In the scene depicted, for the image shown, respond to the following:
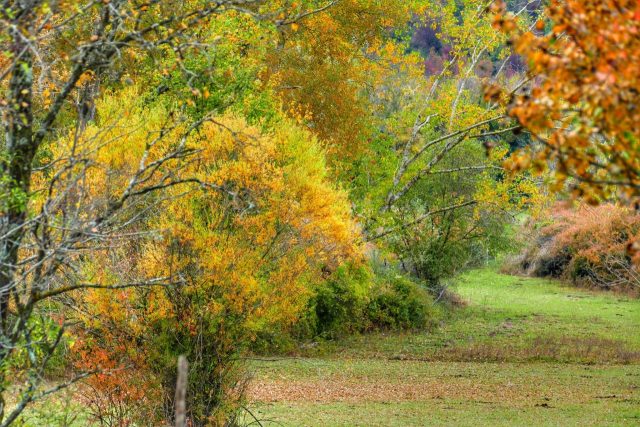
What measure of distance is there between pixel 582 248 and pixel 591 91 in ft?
124

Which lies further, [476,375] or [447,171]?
[447,171]

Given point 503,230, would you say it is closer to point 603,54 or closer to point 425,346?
point 425,346

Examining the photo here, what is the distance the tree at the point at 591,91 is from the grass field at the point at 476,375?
11045mm

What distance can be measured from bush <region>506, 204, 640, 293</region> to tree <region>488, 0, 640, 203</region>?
2500cm

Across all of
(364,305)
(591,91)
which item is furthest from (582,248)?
(591,91)

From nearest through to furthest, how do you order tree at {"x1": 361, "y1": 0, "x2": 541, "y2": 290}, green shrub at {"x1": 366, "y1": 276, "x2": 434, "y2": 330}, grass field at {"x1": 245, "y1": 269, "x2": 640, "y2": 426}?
grass field at {"x1": 245, "y1": 269, "x2": 640, "y2": 426}
tree at {"x1": 361, "y1": 0, "x2": 541, "y2": 290}
green shrub at {"x1": 366, "y1": 276, "x2": 434, "y2": 330}

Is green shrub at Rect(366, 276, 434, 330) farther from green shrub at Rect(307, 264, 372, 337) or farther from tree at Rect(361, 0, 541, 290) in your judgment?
tree at Rect(361, 0, 541, 290)

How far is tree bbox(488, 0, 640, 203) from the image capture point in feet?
13.0

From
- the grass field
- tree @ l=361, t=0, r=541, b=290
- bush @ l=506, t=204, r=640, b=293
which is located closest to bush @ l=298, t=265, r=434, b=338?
the grass field

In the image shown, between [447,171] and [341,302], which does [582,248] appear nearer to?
[447,171]

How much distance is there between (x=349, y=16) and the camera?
2630 cm

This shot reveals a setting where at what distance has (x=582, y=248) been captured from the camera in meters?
40.3

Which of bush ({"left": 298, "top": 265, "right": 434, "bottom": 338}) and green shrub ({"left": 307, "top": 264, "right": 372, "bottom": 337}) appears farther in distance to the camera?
bush ({"left": 298, "top": 265, "right": 434, "bottom": 338})

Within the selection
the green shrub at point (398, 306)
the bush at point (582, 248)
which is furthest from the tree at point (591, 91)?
the green shrub at point (398, 306)
